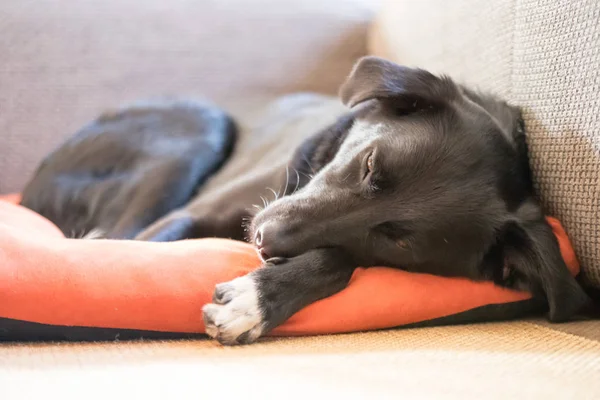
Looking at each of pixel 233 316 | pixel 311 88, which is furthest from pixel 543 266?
pixel 311 88

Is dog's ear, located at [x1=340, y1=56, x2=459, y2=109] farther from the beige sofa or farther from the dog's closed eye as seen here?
the dog's closed eye

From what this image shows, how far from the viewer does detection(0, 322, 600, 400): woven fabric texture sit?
906mm

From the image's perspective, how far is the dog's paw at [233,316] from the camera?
1.23 m

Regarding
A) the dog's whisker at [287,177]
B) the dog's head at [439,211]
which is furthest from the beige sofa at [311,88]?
the dog's whisker at [287,177]

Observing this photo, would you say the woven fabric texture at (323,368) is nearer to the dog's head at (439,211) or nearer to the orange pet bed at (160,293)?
the orange pet bed at (160,293)

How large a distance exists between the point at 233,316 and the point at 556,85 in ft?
3.37

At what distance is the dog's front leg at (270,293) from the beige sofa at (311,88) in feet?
0.18

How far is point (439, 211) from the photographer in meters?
1.49

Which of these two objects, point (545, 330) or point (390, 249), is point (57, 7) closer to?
point (390, 249)

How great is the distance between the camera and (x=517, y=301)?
1.50 meters

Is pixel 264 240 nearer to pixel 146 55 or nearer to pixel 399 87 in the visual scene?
pixel 399 87

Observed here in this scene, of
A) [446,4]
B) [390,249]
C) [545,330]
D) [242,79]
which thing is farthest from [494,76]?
[242,79]

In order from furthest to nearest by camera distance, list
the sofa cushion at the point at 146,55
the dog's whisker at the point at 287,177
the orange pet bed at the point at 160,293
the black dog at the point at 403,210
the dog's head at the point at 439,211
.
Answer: the sofa cushion at the point at 146,55 → the dog's whisker at the point at 287,177 → the dog's head at the point at 439,211 → the black dog at the point at 403,210 → the orange pet bed at the point at 160,293

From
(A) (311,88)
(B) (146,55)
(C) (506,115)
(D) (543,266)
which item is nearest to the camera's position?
(D) (543,266)
